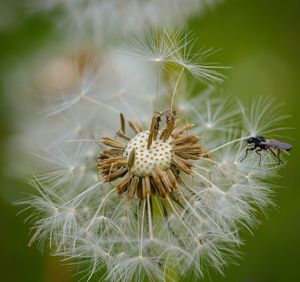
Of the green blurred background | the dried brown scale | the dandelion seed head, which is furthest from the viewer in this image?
the green blurred background

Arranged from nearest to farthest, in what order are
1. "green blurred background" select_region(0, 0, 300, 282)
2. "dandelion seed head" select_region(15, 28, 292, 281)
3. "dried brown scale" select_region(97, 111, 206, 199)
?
"dandelion seed head" select_region(15, 28, 292, 281), "dried brown scale" select_region(97, 111, 206, 199), "green blurred background" select_region(0, 0, 300, 282)

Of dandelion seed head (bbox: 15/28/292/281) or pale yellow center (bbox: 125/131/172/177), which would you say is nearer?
dandelion seed head (bbox: 15/28/292/281)

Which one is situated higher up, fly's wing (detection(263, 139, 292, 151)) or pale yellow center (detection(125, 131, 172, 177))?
fly's wing (detection(263, 139, 292, 151))

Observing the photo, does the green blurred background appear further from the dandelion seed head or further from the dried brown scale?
the dried brown scale

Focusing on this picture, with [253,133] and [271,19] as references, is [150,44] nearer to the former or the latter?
[253,133]

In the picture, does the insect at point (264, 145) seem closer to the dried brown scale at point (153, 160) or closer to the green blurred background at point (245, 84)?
the dried brown scale at point (153, 160)

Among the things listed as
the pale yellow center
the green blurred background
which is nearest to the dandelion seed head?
the pale yellow center

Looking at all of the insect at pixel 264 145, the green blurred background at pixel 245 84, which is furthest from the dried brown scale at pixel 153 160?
the green blurred background at pixel 245 84

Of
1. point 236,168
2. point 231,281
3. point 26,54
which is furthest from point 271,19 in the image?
point 236,168
